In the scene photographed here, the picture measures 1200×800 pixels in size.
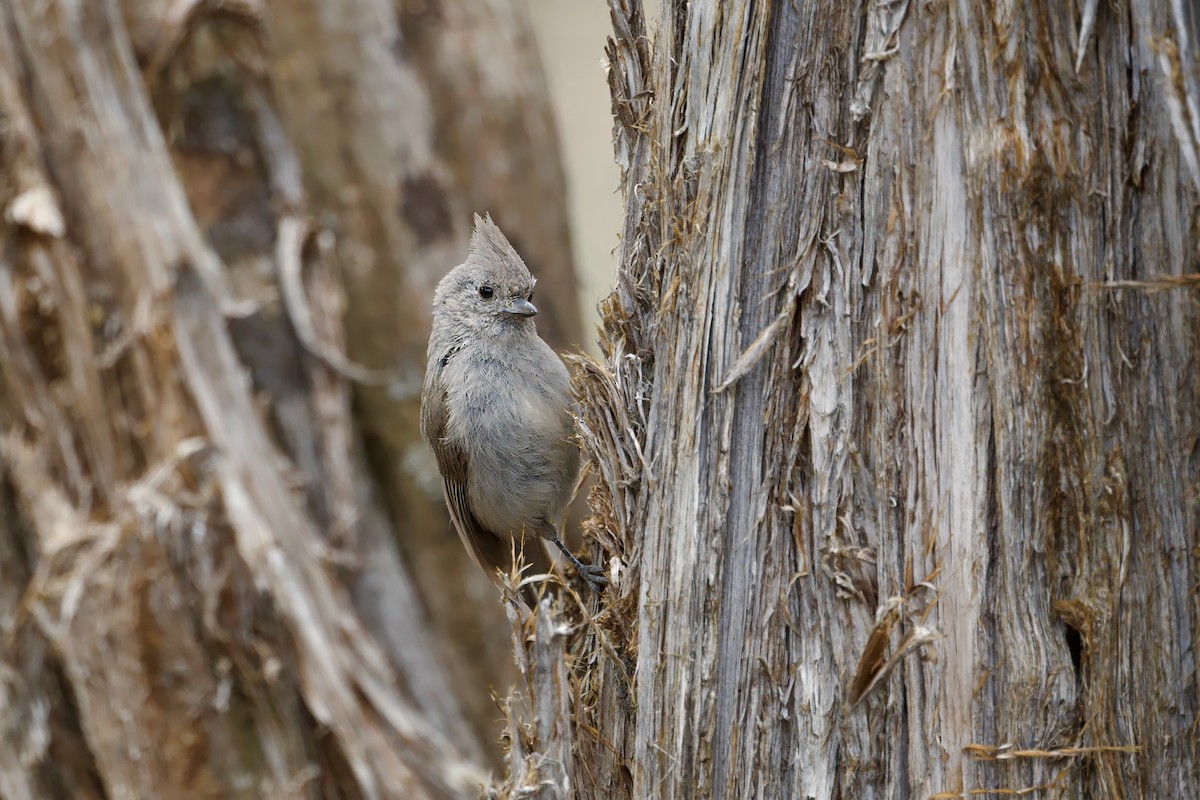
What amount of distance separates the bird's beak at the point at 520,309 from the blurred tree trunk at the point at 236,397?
1847 millimetres

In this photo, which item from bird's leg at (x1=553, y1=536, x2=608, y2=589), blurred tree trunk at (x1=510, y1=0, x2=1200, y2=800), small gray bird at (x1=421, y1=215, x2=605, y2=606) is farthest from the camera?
small gray bird at (x1=421, y1=215, x2=605, y2=606)

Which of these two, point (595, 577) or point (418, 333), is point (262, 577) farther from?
point (595, 577)

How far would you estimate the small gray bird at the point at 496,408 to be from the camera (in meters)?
3.97

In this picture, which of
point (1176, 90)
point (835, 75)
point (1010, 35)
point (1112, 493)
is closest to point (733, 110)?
point (835, 75)

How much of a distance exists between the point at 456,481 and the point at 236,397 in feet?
5.66

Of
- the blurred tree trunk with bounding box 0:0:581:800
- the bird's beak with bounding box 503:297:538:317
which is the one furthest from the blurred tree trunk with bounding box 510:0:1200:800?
the blurred tree trunk with bounding box 0:0:581:800

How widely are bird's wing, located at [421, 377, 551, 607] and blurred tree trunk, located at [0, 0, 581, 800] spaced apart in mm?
1134

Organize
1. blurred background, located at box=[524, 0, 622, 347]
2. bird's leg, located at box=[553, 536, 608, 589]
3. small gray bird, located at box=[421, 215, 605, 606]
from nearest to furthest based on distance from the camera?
1. bird's leg, located at box=[553, 536, 608, 589]
2. small gray bird, located at box=[421, 215, 605, 606]
3. blurred background, located at box=[524, 0, 622, 347]

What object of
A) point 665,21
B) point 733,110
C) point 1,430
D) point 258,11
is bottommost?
point 1,430

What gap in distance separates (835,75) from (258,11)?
14.1ft

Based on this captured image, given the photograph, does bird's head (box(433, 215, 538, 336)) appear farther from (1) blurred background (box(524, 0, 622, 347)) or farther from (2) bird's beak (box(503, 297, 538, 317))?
(1) blurred background (box(524, 0, 622, 347))

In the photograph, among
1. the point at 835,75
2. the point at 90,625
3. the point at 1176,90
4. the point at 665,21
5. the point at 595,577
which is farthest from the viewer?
the point at 90,625

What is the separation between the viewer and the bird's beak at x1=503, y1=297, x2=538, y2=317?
4.07 meters

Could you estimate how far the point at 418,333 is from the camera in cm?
620
